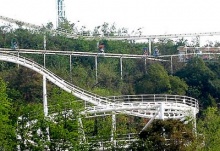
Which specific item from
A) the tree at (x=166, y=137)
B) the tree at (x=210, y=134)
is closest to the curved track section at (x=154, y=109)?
the tree at (x=210, y=134)

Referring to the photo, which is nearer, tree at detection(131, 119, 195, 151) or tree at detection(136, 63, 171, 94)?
tree at detection(131, 119, 195, 151)

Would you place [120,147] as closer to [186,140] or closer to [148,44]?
[186,140]

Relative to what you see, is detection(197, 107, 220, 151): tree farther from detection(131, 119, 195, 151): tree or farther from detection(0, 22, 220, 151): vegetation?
detection(131, 119, 195, 151): tree

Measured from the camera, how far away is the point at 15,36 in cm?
5216

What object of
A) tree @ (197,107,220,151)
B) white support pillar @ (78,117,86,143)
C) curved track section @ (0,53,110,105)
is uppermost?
curved track section @ (0,53,110,105)

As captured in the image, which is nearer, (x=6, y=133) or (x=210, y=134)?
(x=6, y=133)

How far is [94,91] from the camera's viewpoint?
43406 millimetres

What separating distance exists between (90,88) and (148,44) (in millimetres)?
15248

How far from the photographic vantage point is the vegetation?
2641cm

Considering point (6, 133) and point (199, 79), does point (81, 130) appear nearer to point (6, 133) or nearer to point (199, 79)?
point (6, 133)

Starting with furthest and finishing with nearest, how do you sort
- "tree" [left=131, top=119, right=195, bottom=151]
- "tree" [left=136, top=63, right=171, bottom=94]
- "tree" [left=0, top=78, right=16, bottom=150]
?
"tree" [left=136, top=63, right=171, bottom=94], "tree" [left=131, top=119, right=195, bottom=151], "tree" [left=0, top=78, right=16, bottom=150]

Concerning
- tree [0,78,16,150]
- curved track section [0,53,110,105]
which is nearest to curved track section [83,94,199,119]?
curved track section [0,53,110,105]

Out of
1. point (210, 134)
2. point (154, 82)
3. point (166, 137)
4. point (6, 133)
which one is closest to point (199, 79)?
point (154, 82)

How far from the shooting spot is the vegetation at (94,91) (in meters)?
26.4
